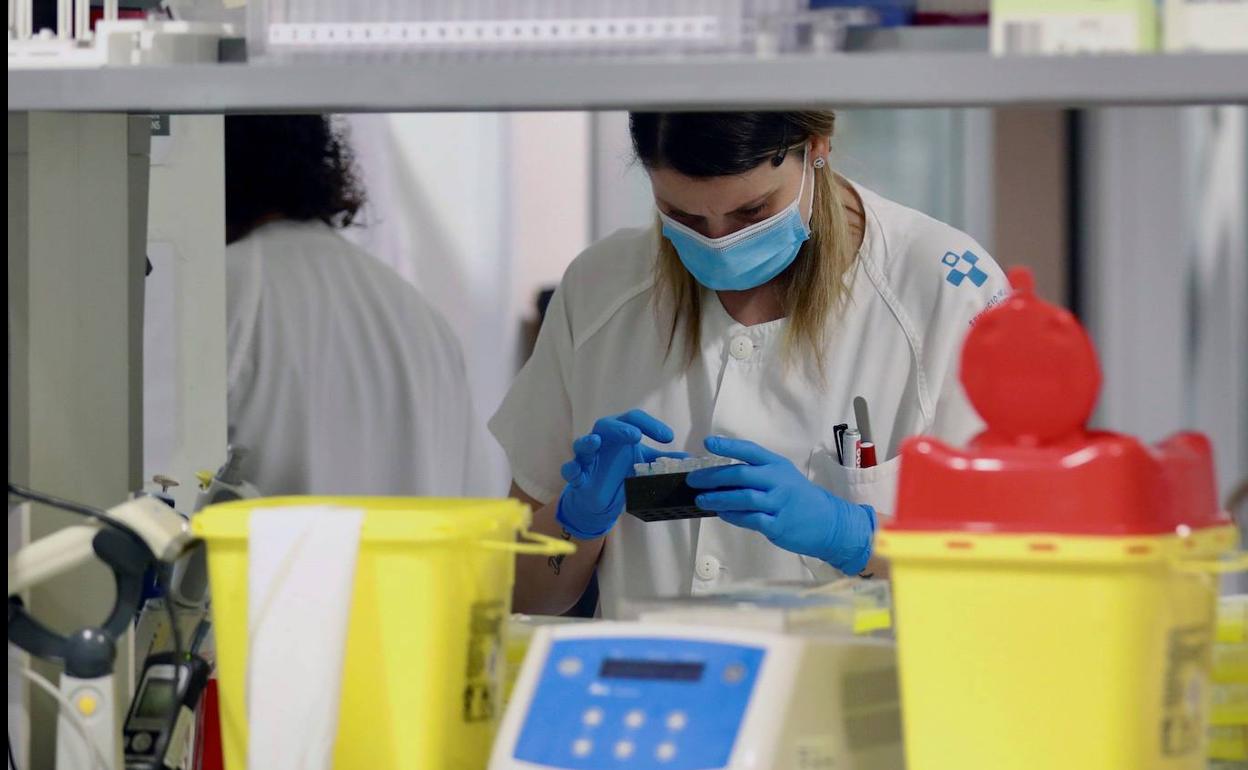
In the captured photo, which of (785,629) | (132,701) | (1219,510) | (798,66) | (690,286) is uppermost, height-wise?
(798,66)

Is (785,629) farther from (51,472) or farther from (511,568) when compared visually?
(51,472)

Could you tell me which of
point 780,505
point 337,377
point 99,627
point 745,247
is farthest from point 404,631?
point 337,377

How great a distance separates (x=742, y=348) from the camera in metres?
2.07

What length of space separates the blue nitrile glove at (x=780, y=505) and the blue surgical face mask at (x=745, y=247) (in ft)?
0.82

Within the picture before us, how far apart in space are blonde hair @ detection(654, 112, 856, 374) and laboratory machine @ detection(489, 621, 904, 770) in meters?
0.92

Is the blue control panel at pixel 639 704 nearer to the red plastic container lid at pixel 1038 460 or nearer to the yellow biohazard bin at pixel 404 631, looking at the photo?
→ the yellow biohazard bin at pixel 404 631

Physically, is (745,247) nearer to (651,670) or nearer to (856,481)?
(856,481)

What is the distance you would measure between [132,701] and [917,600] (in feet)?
2.57

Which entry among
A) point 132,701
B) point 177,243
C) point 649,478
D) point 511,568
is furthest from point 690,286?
point 132,701

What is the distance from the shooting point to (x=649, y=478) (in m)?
1.85

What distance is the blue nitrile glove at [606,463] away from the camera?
74.4 inches

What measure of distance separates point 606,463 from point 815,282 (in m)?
0.43

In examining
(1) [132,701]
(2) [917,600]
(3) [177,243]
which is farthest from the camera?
(3) [177,243]

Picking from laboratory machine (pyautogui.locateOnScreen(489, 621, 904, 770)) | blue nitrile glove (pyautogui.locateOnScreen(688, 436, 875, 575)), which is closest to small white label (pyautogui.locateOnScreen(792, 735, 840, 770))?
laboratory machine (pyautogui.locateOnScreen(489, 621, 904, 770))
